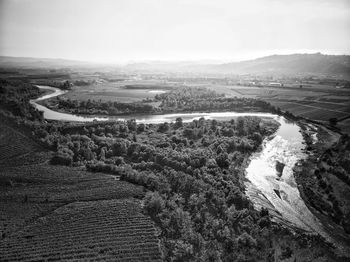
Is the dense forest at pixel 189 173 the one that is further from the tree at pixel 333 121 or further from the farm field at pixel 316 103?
the farm field at pixel 316 103

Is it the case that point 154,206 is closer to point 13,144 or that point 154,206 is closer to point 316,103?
point 13,144

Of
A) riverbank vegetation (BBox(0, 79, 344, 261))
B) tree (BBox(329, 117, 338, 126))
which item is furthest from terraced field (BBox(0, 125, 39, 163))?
tree (BBox(329, 117, 338, 126))

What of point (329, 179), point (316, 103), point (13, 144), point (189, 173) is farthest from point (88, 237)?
point (316, 103)

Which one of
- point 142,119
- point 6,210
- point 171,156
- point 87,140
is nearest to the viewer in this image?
point 6,210

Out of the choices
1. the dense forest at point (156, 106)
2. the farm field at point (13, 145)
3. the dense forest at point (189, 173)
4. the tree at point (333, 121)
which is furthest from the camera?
the dense forest at point (156, 106)

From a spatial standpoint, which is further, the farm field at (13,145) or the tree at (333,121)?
the tree at (333,121)

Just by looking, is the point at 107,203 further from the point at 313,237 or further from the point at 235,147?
the point at 235,147

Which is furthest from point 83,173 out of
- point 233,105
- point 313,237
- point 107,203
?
point 233,105

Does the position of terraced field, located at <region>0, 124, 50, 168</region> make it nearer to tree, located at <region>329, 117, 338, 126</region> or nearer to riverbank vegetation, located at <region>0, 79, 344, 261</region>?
riverbank vegetation, located at <region>0, 79, 344, 261</region>

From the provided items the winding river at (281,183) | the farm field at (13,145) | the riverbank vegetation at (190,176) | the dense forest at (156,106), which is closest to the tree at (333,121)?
the winding river at (281,183)
